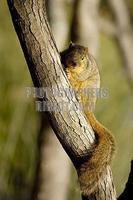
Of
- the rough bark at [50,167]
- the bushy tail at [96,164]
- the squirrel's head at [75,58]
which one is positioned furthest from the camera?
the rough bark at [50,167]

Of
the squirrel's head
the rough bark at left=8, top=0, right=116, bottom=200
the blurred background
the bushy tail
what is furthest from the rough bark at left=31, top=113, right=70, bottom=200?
the rough bark at left=8, top=0, right=116, bottom=200

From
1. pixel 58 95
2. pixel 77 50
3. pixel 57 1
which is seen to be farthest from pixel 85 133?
pixel 57 1

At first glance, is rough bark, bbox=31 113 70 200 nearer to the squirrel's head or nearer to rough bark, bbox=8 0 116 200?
the squirrel's head

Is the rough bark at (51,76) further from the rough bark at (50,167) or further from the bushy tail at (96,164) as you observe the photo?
the rough bark at (50,167)

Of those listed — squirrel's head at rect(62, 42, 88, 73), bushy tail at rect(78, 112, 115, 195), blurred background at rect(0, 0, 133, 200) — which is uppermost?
squirrel's head at rect(62, 42, 88, 73)

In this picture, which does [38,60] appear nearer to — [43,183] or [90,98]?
[90,98]

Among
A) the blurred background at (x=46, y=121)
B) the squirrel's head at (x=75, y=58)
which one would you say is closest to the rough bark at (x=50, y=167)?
the blurred background at (x=46, y=121)
